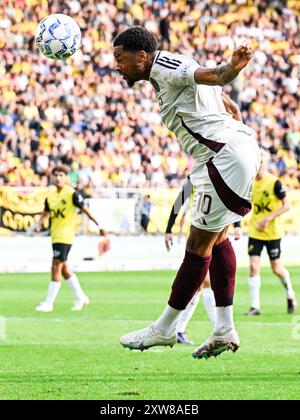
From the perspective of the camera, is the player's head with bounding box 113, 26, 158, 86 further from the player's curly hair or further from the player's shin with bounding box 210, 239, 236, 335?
the player's shin with bounding box 210, 239, 236, 335

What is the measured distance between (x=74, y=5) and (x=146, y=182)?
6611 millimetres

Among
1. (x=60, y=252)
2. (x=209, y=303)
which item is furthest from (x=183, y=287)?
(x=60, y=252)

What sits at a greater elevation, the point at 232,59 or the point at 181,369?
the point at 232,59

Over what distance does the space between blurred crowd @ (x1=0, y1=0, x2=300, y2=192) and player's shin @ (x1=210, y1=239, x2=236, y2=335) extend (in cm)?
1822

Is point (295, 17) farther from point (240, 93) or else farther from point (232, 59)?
point (232, 59)

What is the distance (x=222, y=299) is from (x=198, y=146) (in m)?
1.31

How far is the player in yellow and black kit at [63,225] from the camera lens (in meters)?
17.3

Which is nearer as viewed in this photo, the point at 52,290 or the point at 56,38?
the point at 56,38

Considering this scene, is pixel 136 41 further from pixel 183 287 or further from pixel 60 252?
pixel 60 252

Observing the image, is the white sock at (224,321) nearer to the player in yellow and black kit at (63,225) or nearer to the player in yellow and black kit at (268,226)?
the player in yellow and black kit at (268,226)

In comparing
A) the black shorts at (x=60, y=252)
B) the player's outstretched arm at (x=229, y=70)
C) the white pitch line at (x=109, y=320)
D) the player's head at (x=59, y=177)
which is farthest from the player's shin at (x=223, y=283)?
the player's head at (x=59, y=177)

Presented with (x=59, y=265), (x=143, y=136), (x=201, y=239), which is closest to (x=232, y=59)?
(x=201, y=239)

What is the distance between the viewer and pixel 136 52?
7.49 metres

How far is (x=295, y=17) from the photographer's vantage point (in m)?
37.7
